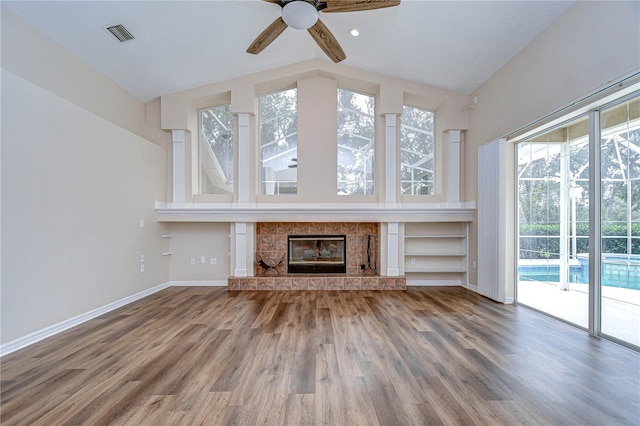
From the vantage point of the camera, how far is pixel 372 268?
5703 millimetres

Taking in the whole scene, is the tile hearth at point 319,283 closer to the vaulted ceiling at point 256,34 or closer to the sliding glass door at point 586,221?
the sliding glass door at point 586,221

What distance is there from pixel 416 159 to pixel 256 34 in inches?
140

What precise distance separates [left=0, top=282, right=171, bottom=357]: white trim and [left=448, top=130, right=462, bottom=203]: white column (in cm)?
565

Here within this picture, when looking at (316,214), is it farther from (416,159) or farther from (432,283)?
(432,283)

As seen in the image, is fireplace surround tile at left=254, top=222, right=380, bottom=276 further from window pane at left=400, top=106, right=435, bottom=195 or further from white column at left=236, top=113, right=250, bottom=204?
window pane at left=400, top=106, right=435, bottom=195

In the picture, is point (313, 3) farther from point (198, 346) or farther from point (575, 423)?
point (575, 423)

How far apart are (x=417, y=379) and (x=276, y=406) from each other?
1052mm

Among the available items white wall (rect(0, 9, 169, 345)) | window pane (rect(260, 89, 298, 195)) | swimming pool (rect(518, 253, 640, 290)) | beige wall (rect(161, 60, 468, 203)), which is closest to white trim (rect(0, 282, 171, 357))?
white wall (rect(0, 9, 169, 345))

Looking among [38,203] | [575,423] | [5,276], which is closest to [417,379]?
[575,423]

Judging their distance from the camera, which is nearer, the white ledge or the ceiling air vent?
the ceiling air vent

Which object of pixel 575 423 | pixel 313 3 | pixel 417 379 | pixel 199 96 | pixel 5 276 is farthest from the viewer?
pixel 199 96

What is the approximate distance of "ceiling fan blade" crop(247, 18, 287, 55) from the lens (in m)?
3.17

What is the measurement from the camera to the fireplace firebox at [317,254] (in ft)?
18.6

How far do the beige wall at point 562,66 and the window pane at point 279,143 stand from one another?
3.35 meters
